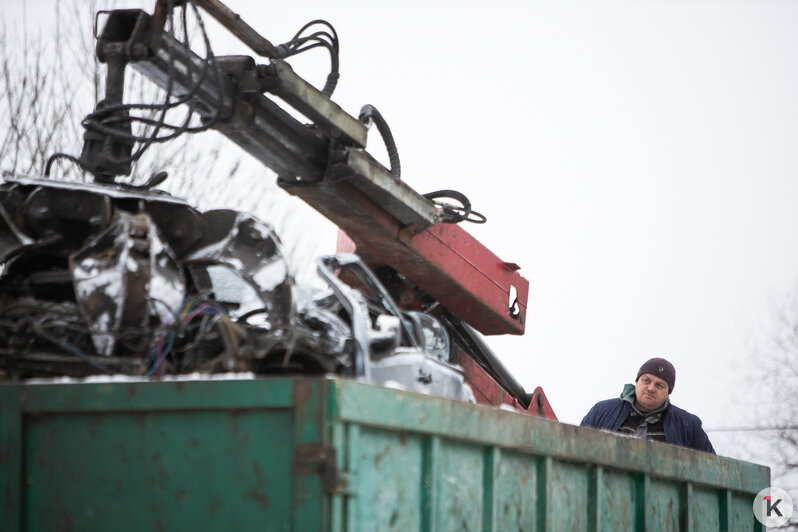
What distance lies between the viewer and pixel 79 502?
317 centimetres

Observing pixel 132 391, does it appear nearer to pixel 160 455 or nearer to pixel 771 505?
pixel 160 455

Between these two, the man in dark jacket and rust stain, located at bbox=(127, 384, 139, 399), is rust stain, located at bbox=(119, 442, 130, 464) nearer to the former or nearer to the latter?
rust stain, located at bbox=(127, 384, 139, 399)

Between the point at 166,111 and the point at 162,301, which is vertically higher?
the point at 166,111

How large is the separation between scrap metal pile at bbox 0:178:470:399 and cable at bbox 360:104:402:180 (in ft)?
5.36

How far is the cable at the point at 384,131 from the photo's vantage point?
6055 mm

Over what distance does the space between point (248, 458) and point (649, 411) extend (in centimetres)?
393

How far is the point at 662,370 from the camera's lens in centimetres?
644

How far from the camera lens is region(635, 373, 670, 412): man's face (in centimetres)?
640

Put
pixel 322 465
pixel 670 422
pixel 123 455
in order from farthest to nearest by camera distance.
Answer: pixel 670 422
pixel 123 455
pixel 322 465

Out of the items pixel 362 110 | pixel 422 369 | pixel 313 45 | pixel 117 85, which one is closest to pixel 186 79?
pixel 117 85

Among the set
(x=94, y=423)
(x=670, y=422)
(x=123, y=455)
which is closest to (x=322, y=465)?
(x=123, y=455)

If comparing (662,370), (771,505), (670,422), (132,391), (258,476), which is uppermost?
(662,370)

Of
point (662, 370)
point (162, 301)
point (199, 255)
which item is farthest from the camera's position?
point (662, 370)

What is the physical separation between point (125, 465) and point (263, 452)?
1.43 feet
